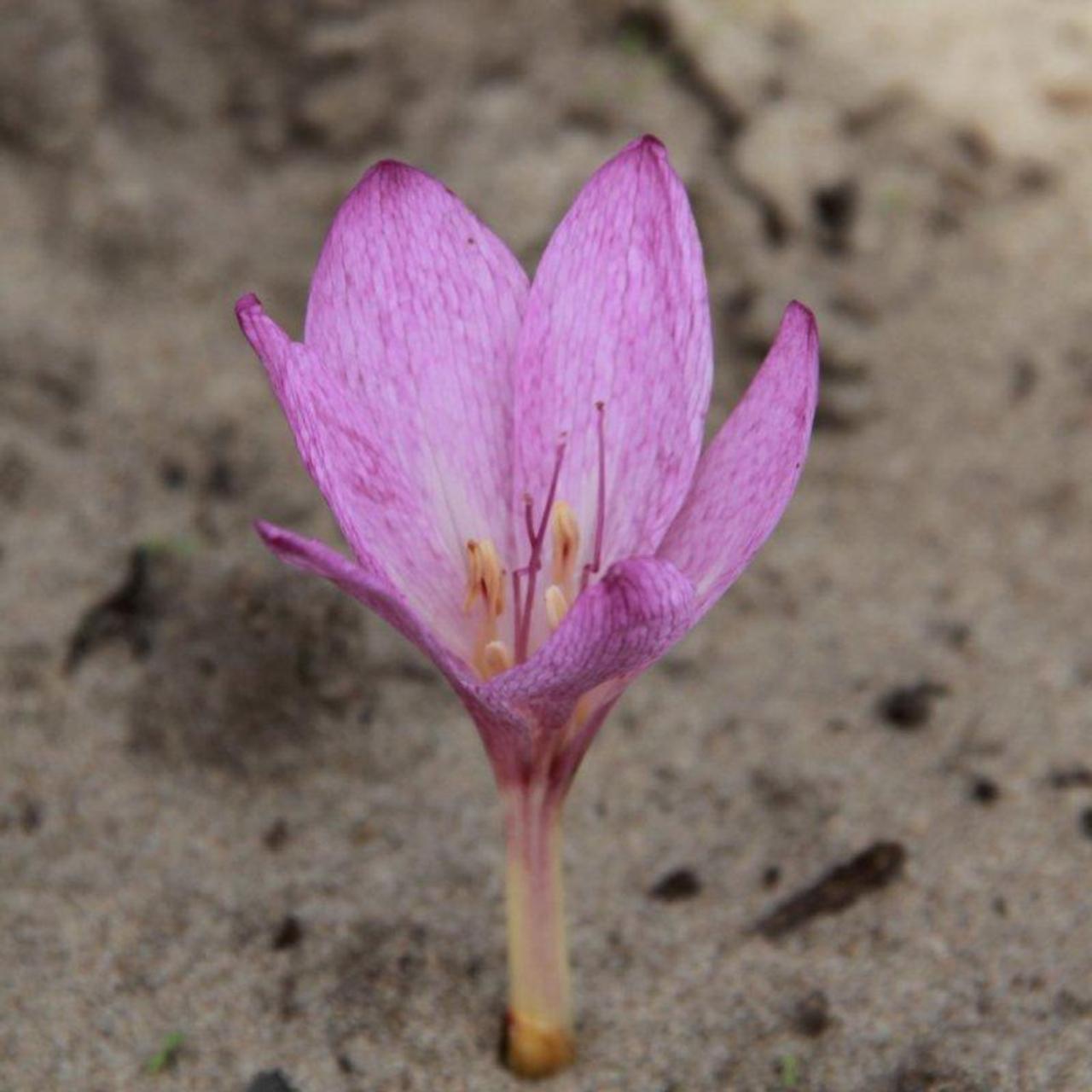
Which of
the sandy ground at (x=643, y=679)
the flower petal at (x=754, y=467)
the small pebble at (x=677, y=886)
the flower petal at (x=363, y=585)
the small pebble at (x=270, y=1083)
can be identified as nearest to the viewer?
the flower petal at (x=363, y=585)

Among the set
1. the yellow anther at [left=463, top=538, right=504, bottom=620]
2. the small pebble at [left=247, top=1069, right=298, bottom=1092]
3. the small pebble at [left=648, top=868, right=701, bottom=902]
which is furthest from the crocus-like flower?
the small pebble at [left=648, top=868, right=701, bottom=902]

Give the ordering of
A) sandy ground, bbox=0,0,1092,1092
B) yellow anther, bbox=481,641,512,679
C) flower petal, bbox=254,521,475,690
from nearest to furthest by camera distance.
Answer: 1. flower petal, bbox=254,521,475,690
2. yellow anther, bbox=481,641,512,679
3. sandy ground, bbox=0,0,1092,1092

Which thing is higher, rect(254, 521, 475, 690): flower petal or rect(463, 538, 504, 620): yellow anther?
rect(254, 521, 475, 690): flower petal

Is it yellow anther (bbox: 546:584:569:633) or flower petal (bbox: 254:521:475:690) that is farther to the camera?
yellow anther (bbox: 546:584:569:633)

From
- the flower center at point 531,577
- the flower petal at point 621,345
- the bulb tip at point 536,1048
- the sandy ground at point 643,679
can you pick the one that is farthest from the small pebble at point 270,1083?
the flower petal at point 621,345

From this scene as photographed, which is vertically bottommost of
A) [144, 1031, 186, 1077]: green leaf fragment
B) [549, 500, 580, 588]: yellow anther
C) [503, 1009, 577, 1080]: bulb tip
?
[144, 1031, 186, 1077]: green leaf fragment

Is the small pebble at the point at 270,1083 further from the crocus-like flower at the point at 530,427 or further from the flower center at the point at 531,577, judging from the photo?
the flower center at the point at 531,577

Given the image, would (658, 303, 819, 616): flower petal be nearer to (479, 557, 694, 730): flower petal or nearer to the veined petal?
(479, 557, 694, 730): flower petal
